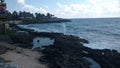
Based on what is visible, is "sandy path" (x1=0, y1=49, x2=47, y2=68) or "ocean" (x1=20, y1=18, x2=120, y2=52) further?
"ocean" (x1=20, y1=18, x2=120, y2=52)

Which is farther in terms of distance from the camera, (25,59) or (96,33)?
(96,33)

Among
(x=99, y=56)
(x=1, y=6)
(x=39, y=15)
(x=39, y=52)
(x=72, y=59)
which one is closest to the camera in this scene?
(x=72, y=59)

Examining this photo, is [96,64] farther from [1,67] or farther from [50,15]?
[50,15]

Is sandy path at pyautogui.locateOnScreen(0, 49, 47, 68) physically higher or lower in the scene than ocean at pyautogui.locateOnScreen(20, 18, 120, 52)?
higher

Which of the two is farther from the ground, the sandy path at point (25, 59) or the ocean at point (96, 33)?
the sandy path at point (25, 59)

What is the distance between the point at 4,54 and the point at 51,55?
609 cm

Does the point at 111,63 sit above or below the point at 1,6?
below

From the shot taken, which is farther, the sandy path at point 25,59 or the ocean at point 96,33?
the ocean at point 96,33

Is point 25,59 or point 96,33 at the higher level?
point 25,59

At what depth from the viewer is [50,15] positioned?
176 meters

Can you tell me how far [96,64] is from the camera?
23.7 m

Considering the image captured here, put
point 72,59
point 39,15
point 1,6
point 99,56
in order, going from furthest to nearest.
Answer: point 39,15, point 1,6, point 99,56, point 72,59

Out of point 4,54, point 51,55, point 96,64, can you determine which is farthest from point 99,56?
point 4,54

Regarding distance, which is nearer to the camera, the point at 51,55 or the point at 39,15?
the point at 51,55
